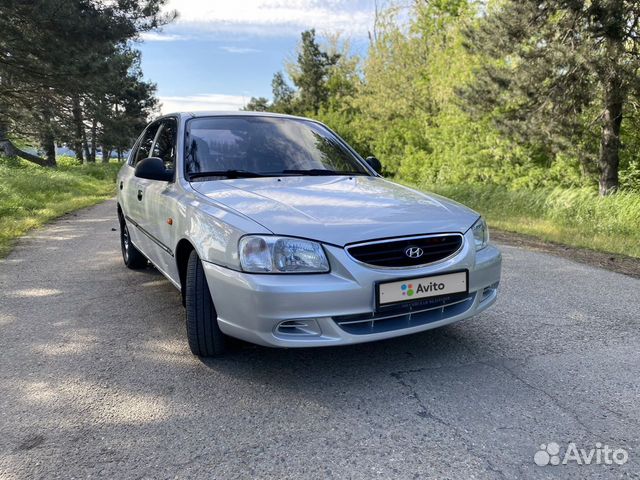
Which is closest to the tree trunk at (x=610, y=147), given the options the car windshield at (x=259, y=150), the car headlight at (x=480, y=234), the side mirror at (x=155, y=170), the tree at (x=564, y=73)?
the tree at (x=564, y=73)

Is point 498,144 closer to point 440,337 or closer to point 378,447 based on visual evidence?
point 440,337

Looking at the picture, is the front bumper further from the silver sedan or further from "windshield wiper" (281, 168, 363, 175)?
"windshield wiper" (281, 168, 363, 175)

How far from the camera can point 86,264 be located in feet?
19.6

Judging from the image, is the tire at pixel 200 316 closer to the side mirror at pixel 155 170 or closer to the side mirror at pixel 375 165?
the side mirror at pixel 155 170

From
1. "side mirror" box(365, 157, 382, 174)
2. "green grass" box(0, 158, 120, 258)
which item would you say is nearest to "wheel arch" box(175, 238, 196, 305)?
"side mirror" box(365, 157, 382, 174)

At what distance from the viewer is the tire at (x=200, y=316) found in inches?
116

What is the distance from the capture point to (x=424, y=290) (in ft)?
9.02

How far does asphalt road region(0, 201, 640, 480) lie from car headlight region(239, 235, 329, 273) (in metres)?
0.71

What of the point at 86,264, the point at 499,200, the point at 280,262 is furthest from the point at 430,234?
the point at 499,200

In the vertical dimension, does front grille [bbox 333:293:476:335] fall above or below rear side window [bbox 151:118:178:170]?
below

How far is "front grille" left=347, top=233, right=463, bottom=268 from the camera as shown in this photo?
2.65m

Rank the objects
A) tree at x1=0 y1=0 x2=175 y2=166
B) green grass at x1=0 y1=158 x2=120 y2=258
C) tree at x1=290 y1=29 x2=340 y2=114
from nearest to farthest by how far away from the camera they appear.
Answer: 1. green grass at x1=0 y1=158 x2=120 y2=258
2. tree at x1=0 y1=0 x2=175 y2=166
3. tree at x1=290 y1=29 x2=340 y2=114

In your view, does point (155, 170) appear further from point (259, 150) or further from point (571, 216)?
point (571, 216)

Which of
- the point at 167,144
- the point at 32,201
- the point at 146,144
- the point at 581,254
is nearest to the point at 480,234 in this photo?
the point at 167,144
